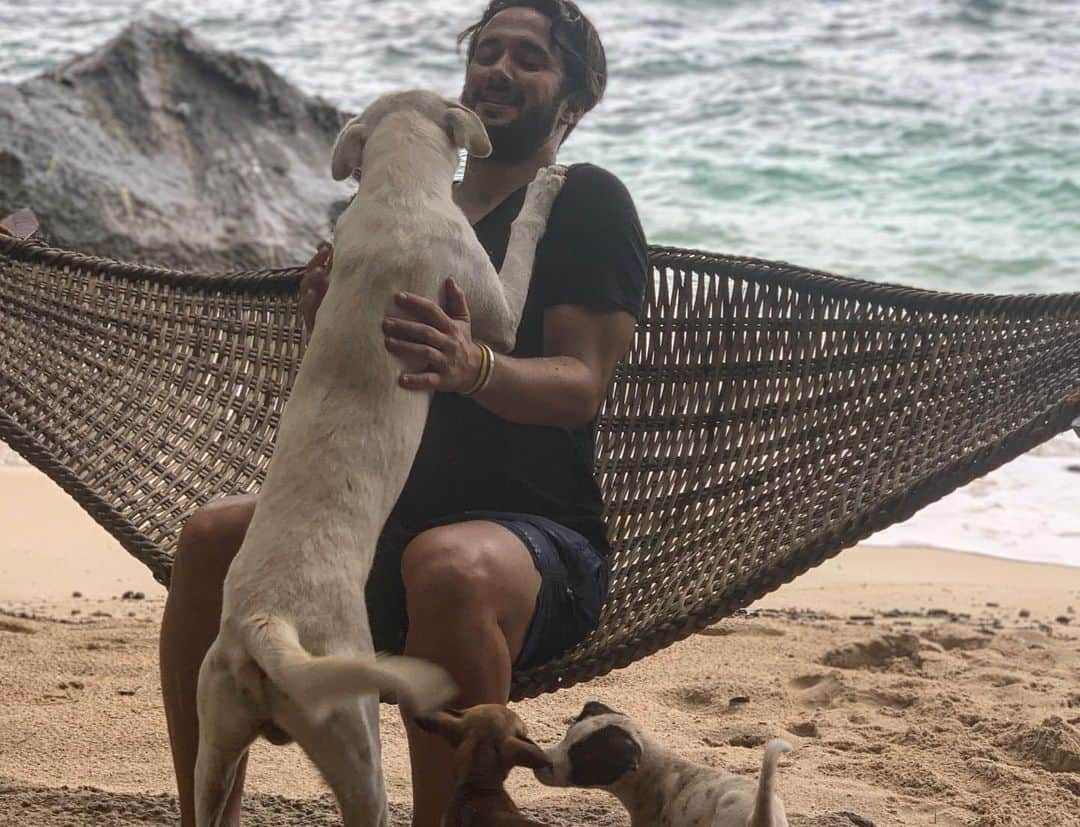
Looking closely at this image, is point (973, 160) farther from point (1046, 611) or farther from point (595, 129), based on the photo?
point (1046, 611)

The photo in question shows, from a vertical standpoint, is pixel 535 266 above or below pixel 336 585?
above

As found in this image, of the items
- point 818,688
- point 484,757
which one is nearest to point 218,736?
point 484,757

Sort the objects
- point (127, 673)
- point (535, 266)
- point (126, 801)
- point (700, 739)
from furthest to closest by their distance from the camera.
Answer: point (127, 673) → point (700, 739) → point (126, 801) → point (535, 266)

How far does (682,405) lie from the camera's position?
244 centimetres

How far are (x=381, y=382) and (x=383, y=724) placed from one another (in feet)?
3.92

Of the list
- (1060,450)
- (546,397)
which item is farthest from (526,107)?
(1060,450)

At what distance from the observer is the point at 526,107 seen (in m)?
2.12

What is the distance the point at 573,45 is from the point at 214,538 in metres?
0.91

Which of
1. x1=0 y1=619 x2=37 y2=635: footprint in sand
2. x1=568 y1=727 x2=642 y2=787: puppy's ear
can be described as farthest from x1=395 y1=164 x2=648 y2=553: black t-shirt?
x1=0 y1=619 x2=37 y2=635: footprint in sand

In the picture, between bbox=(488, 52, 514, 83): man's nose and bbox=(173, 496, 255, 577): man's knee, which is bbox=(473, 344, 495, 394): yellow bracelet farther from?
bbox=(488, 52, 514, 83): man's nose

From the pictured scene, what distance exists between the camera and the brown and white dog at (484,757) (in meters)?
1.48

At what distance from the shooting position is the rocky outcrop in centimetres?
579

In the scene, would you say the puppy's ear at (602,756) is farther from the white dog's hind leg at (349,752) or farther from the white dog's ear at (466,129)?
the white dog's ear at (466,129)

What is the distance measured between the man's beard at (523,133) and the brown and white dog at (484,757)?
96 cm
